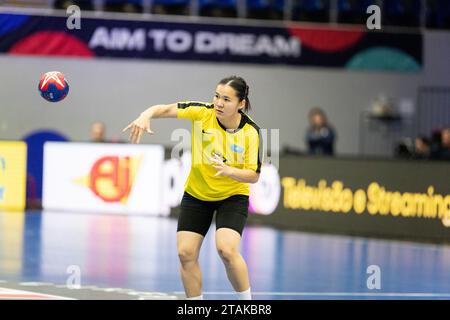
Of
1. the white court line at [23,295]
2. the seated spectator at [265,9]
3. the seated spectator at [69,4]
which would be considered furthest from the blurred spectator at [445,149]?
the white court line at [23,295]

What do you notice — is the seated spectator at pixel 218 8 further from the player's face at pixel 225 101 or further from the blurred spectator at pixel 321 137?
the player's face at pixel 225 101

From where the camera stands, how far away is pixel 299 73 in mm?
27516

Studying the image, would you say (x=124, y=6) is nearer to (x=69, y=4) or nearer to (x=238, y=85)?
(x=69, y=4)

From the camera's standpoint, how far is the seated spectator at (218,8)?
2653cm

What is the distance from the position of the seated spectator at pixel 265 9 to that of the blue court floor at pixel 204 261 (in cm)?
704

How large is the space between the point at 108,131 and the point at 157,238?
8435 millimetres

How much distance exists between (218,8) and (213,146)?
1713 centimetres

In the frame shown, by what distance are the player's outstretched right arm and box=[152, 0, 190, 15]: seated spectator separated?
1658 cm

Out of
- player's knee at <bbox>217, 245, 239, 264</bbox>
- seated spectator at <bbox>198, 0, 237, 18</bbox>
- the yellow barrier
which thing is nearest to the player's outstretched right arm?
player's knee at <bbox>217, 245, 239, 264</bbox>

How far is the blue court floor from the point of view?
12906mm

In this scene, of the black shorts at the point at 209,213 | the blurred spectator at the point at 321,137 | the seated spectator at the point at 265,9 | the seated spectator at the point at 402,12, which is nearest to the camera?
the black shorts at the point at 209,213

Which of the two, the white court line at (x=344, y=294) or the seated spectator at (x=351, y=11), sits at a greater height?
the seated spectator at (x=351, y=11)

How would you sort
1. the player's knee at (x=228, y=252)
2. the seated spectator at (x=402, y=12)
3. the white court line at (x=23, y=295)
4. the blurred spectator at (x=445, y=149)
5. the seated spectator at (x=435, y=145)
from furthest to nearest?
the seated spectator at (x=402, y=12) → the seated spectator at (x=435, y=145) → the blurred spectator at (x=445, y=149) → the white court line at (x=23, y=295) → the player's knee at (x=228, y=252)
